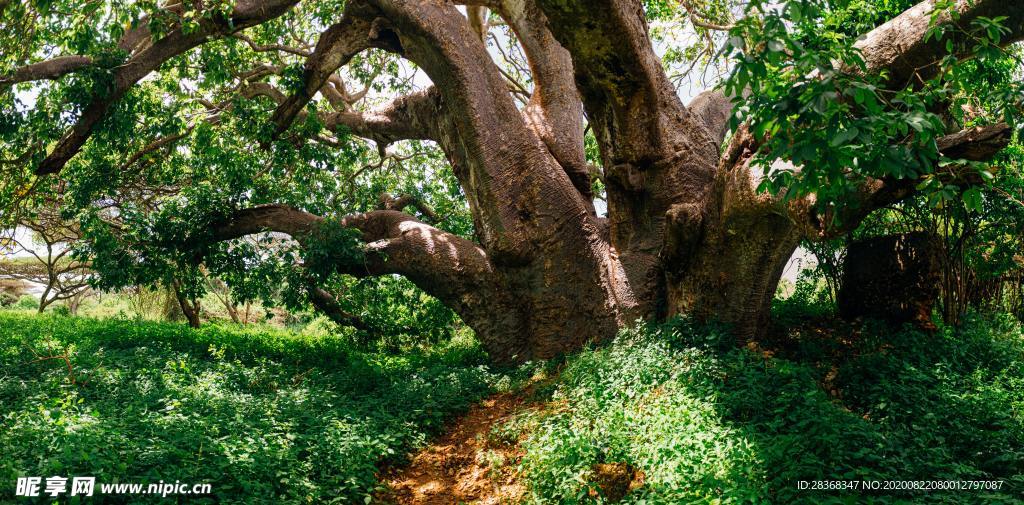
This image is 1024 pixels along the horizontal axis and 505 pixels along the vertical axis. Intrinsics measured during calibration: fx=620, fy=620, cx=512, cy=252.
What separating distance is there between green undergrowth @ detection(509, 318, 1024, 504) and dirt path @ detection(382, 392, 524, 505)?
0.73ft

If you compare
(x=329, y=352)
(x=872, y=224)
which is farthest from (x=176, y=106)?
(x=872, y=224)

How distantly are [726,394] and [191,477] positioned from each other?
359cm

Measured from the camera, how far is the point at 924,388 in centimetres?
449

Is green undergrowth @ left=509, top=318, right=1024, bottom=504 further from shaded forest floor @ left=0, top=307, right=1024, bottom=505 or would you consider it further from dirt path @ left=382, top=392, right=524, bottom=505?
dirt path @ left=382, top=392, right=524, bottom=505

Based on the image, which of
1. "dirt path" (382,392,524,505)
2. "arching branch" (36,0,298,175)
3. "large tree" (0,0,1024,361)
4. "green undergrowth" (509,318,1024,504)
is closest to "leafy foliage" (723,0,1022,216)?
"large tree" (0,0,1024,361)

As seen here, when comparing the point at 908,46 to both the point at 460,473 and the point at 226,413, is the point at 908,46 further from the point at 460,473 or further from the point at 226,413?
the point at 226,413

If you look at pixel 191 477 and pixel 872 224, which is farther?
pixel 872 224

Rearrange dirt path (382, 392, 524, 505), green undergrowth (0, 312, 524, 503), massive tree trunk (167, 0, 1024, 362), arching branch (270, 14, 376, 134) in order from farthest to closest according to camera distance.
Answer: arching branch (270, 14, 376, 134), massive tree trunk (167, 0, 1024, 362), dirt path (382, 392, 524, 505), green undergrowth (0, 312, 524, 503)

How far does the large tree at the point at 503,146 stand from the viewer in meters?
4.87

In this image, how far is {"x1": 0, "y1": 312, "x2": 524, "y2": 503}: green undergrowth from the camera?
3.69 metres

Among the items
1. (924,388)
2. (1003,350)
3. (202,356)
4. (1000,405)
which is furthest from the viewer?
(202,356)

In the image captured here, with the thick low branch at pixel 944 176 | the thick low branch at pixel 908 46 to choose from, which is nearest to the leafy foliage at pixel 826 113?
the thick low branch at pixel 944 176

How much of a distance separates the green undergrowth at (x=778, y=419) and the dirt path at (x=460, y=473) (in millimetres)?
222

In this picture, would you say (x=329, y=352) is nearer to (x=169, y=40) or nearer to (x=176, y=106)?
(x=176, y=106)
